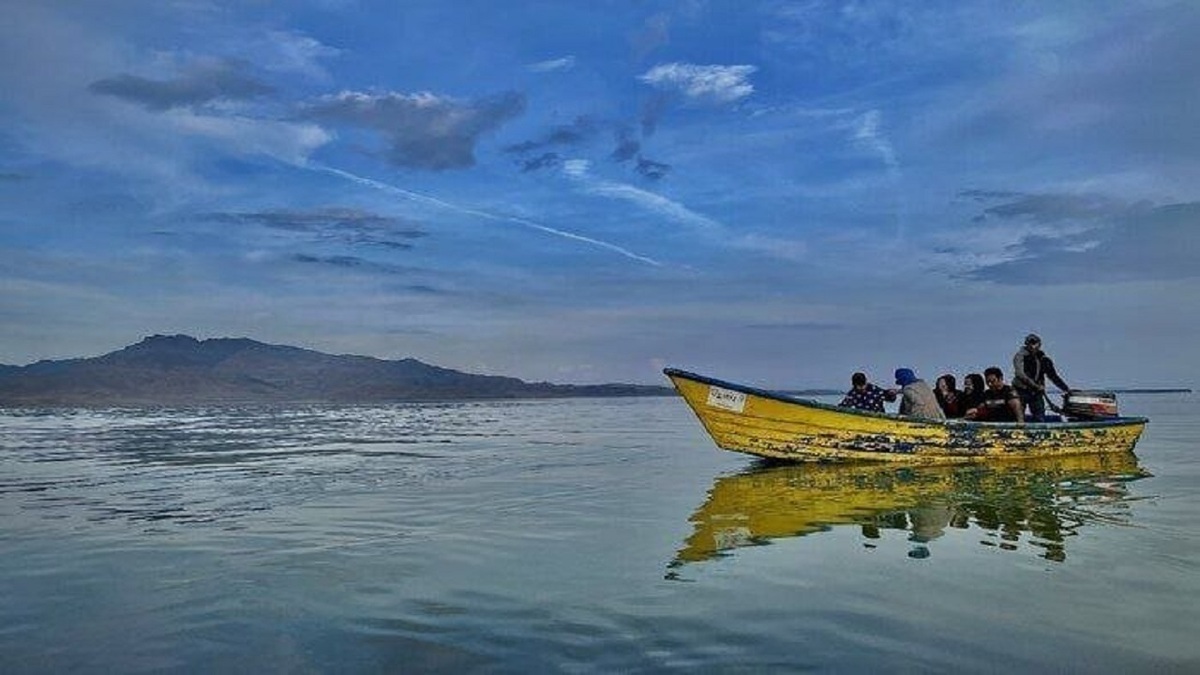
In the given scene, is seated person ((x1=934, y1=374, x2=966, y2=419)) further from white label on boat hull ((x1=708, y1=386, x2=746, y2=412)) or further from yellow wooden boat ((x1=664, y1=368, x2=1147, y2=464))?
white label on boat hull ((x1=708, y1=386, x2=746, y2=412))

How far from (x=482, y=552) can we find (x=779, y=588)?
354 centimetres

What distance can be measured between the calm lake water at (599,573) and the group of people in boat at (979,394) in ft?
10.2

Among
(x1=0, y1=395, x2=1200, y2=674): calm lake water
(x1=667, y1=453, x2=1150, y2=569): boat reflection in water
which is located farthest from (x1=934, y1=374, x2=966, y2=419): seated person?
(x1=0, y1=395, x2=1200, y2=674): calm lake water

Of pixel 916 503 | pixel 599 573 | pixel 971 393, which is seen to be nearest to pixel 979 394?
pixel 971 393

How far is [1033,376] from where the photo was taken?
23.0m

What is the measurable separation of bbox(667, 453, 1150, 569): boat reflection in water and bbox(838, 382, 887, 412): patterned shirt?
190 centimetres

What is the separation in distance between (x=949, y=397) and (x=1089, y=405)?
4538mm

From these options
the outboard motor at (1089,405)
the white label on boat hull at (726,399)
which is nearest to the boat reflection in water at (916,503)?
the white label on boat hull at (726,399)

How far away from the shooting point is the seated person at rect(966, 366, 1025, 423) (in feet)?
70.5

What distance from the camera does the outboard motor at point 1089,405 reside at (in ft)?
77.9

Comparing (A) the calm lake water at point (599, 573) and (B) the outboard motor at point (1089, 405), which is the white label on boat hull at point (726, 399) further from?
(B) the outboard motor at point (1089, 405)

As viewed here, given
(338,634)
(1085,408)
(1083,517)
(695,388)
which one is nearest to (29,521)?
(338,634)

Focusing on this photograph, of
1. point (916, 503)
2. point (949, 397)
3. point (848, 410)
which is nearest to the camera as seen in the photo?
point (916, 503)

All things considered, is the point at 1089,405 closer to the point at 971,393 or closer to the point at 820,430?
the point at 971,393
